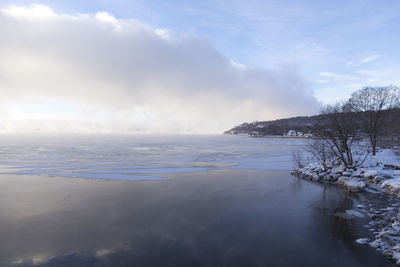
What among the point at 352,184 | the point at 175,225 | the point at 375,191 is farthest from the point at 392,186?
the point at 175,225

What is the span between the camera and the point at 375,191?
9.77m

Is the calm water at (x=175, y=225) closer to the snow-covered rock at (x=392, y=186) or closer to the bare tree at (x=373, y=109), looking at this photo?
the snow-covered rock at (x=392, y=186)

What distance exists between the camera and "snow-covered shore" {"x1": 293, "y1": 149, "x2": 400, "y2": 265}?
208 inches

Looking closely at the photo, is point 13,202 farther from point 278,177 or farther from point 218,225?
point 278,177

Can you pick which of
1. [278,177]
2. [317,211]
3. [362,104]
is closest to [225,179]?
[278,177]

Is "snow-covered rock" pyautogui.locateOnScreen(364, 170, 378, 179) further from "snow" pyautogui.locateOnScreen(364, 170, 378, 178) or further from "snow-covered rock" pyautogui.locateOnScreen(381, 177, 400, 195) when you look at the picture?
"snow-covered rock" pyautogui.locateOnScreen(381, 177, 400, 195)

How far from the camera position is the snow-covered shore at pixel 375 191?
529cm

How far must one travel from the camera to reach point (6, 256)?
4.55 m

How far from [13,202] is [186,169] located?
9.49 meters

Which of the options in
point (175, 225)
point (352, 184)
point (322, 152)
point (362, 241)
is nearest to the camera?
point (362, 241)

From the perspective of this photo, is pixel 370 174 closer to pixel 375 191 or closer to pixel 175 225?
pixel 375 191

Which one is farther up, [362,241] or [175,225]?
[175,225]

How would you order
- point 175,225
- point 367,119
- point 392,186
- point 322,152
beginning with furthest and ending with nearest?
1. point 367,119
2. point 322,152
3. point 392,186
4. point 175,225

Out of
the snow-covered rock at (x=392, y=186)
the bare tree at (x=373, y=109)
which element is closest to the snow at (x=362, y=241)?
the snow-covered rock at (x=392, y=186)
